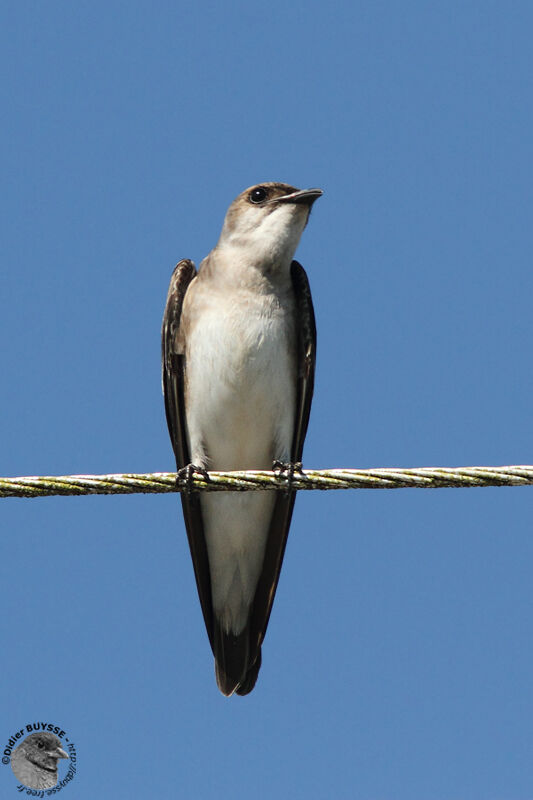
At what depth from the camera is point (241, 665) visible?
30.6 ft

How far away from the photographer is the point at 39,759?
29.9ft

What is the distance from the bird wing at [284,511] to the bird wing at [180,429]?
0.42 metres

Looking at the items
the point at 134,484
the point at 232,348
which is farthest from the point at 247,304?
the point at 134,484

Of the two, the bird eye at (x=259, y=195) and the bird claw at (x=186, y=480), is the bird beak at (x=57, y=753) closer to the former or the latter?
the bird claw at (x=186, y=480)

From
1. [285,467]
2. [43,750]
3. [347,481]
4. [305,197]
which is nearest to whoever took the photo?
[347,481]

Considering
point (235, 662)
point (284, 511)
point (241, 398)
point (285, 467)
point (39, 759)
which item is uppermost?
point (241, 398)

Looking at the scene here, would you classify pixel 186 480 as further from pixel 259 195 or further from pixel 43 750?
pixel 259 195

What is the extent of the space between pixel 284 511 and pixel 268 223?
8.12 feet

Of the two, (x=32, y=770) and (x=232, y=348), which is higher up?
(x=232, y=348)

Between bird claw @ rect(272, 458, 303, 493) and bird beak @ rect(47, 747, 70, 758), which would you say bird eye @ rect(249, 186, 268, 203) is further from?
bird beak @ rect(47, 747, 70, 758)

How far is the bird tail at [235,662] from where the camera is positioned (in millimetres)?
9250

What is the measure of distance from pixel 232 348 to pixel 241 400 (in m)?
0.43

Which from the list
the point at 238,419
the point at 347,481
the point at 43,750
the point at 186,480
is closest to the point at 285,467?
the point at 238,419

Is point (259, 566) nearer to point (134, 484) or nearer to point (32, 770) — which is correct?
point (32, 770)
